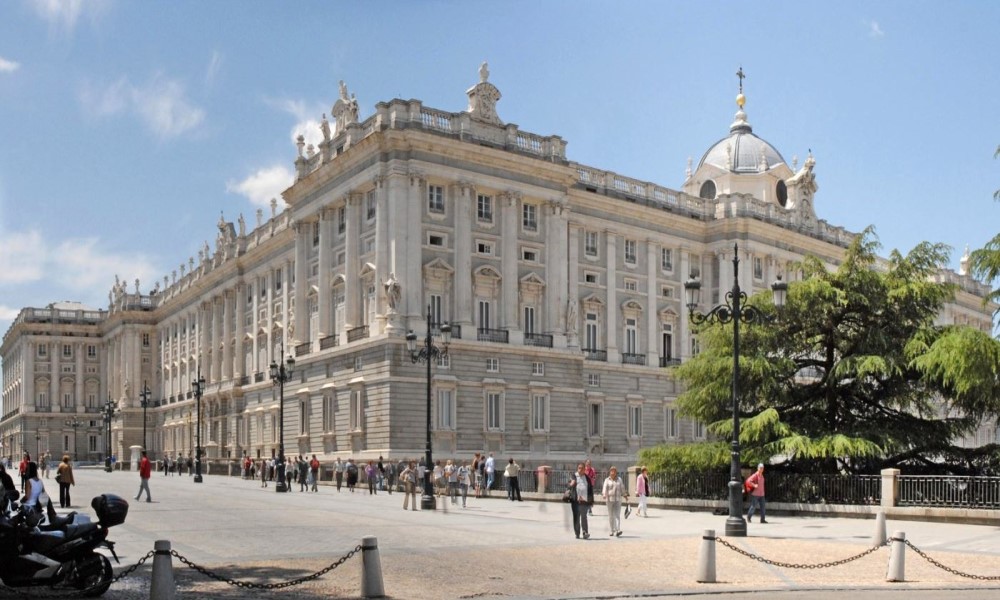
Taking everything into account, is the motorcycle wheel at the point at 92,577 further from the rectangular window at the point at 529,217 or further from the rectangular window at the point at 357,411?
the rectangular window at the point at 529,217

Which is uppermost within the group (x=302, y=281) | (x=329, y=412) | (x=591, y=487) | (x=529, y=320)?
(x=302, y=281)

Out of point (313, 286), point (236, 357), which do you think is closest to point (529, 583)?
point (313, 286)

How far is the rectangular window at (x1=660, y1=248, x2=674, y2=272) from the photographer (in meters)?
65.1

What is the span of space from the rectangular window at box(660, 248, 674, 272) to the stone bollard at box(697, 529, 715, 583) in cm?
4946

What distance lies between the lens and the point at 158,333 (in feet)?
347

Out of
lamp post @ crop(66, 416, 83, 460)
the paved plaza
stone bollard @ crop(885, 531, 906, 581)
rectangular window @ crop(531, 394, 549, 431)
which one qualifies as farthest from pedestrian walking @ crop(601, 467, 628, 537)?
lamp post @ crop(66, 416, 83, 460)

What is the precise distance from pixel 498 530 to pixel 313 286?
3423 centimetres

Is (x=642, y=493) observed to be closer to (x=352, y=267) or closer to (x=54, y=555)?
(x=54, y=555)

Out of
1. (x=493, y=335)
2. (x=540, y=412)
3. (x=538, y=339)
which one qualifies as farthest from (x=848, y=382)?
(x=538, y=339)

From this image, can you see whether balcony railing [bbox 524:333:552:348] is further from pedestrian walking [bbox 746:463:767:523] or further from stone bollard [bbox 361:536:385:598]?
stone bollard [bbox 361:536:385:598]

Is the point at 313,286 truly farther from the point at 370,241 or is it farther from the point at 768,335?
the point at 768,335

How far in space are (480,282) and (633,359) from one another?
1363 cm

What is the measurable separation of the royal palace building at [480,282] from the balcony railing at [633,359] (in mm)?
205

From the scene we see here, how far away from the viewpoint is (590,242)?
6062cm
